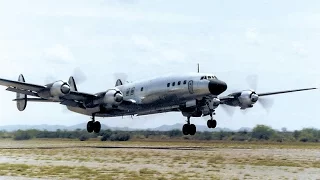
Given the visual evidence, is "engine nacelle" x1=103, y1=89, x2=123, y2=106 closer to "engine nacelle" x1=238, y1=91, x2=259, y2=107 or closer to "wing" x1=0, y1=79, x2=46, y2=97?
"wing" x1=0, y1=79, x2=46, y2=97

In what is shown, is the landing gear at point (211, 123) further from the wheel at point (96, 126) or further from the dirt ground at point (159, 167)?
the dirt ground at point (159, 167)

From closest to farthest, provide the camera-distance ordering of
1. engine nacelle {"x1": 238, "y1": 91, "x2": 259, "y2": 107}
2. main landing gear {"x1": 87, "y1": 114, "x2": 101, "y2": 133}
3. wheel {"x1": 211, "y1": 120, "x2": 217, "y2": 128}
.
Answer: wheel {"x1": 211, "y1": 120, "x2": 217, "y2": 128}
engine nacelle {"x1": 238, "y1": 91, "x2": 259, "y2": 107}
main landing gear {"x1": 87, "y1": 114, "x2": 101, "y2": 133}

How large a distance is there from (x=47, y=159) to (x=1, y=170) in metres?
6.21

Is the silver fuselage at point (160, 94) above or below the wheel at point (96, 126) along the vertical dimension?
above

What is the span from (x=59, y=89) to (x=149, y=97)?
795 cm

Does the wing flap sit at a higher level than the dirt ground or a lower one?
higher

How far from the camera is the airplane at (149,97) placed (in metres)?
42.9

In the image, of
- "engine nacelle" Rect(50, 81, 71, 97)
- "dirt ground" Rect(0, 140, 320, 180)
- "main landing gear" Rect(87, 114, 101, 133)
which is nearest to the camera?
"dirt ground" Rect(0, 140, 320, 180)

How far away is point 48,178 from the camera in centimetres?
2259

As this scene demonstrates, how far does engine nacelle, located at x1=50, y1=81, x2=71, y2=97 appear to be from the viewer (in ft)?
142

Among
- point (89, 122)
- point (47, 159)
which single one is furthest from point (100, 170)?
point (89, 122)

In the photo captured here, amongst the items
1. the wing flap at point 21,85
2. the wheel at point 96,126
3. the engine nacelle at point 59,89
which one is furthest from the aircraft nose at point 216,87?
the wing flap at point 21,85

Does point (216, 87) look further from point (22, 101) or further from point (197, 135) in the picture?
point (197, 135)

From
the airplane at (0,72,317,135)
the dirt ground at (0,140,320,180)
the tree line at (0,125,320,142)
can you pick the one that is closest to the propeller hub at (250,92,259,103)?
the airplane at (0,72,317,135)
